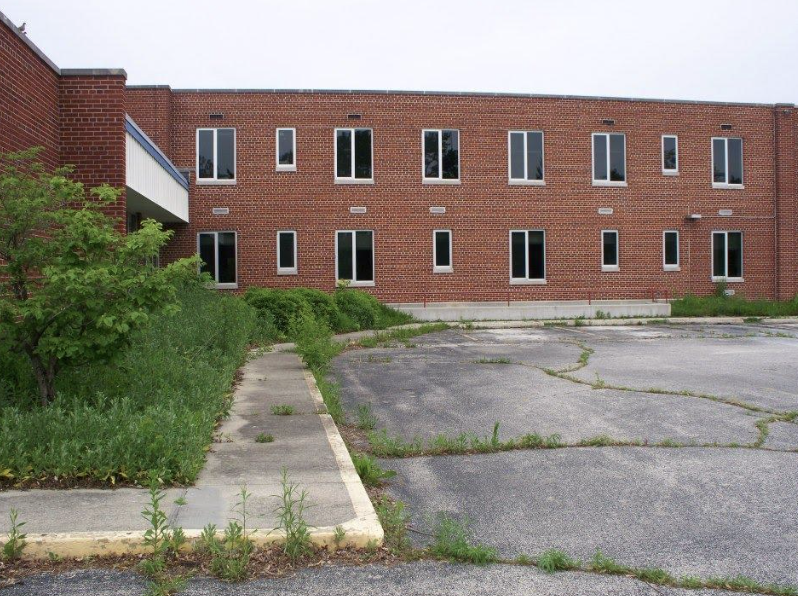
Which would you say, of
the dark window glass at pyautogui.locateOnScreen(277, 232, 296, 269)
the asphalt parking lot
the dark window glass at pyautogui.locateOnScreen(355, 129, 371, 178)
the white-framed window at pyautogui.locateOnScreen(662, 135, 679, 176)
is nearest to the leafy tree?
the asphalt parking lot

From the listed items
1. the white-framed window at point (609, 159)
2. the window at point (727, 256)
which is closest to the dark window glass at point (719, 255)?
the window at point (727, 256)

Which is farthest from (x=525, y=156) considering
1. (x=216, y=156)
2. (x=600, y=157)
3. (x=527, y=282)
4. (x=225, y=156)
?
(x=216, y=156)

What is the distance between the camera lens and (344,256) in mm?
27281

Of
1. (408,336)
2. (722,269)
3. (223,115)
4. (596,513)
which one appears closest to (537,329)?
(408,336)

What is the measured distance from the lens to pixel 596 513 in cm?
571

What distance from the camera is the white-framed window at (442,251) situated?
2762cm

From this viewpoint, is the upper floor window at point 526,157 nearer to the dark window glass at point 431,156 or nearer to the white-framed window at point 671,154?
the dark window glass at point 431,156

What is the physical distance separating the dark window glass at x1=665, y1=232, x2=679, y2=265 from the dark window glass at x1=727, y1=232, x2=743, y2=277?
2.30 m

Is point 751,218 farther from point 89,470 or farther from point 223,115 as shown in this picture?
point 89,470

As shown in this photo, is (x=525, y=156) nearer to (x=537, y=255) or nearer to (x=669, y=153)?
(x=537, y=255)

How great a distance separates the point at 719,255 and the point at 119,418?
27.8m

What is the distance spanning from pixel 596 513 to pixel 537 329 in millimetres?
18267

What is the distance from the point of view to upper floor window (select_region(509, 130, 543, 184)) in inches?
1109

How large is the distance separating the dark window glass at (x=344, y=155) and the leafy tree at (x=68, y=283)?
20097 mm
